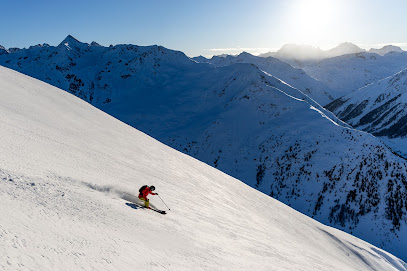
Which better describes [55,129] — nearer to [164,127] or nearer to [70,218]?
[70,218]

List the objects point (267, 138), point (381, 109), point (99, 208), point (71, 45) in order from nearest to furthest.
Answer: point (99, 208), point (267, 138), point (381, 109), point (71, 45)

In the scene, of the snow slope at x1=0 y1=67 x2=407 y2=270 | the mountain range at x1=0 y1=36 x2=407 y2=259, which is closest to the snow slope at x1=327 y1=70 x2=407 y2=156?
the mountain range at x1=0 y1=36 x2=407 y2=259

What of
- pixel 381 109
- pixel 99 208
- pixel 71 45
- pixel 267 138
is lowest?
pixel 99 208

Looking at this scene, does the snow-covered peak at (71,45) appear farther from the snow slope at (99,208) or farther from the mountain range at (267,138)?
the snow slope at (99,208)

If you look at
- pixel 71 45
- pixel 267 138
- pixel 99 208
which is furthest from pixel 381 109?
pixel 71 45

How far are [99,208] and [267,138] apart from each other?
51317mm

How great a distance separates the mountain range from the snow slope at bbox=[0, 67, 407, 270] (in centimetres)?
734

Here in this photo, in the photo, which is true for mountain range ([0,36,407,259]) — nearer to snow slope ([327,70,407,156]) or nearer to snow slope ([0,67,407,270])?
snow slope ([0,67,407,270])

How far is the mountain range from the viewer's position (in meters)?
37.4

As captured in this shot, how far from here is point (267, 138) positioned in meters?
55.8

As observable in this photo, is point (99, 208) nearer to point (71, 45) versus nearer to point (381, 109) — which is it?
point (381, 109)

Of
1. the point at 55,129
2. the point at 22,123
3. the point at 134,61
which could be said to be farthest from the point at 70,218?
the point at 134,61

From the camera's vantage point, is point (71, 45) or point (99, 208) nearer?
point (99, 208)

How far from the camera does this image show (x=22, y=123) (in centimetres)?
1080
